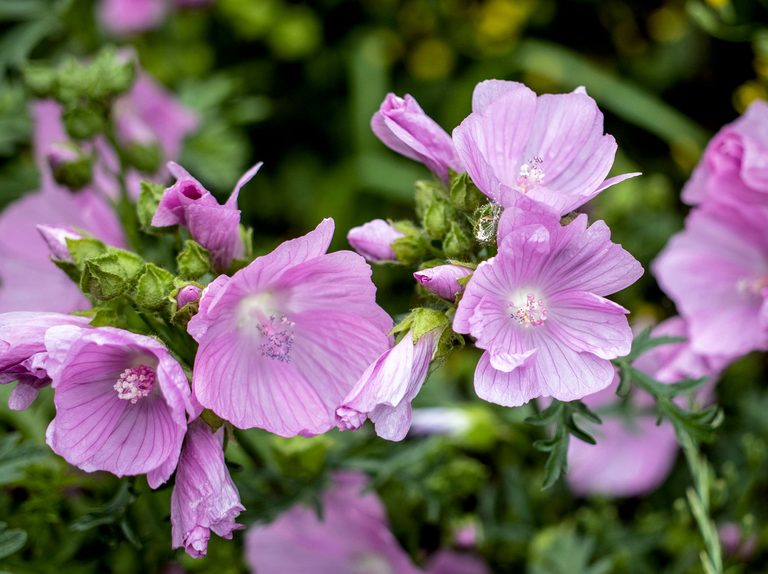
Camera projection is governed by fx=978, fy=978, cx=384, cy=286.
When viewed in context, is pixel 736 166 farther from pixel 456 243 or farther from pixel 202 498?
pixel 202 498

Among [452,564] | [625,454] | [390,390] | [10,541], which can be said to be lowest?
[625,454]

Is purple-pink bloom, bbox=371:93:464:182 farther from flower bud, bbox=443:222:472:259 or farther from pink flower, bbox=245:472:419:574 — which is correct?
pink flower, bbox=245:472:419:574

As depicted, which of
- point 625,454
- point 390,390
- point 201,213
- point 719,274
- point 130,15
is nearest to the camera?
point 390,390

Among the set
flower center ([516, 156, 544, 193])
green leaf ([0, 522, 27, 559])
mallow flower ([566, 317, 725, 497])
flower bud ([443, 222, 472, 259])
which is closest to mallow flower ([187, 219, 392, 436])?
flower bud ([443, 222, 472, 259])

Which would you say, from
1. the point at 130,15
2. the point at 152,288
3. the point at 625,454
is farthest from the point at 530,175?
the point at 130,15

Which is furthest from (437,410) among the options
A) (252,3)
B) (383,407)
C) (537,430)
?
(252,3)

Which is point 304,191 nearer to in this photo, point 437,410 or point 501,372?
point 437,410
